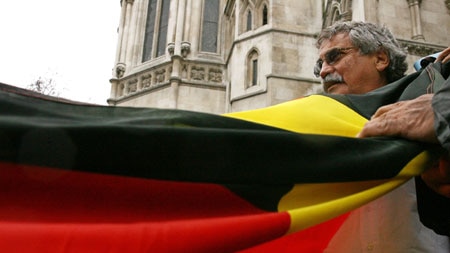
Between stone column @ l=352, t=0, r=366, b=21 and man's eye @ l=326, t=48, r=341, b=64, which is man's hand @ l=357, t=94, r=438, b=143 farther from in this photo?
stone column @ l=352, t=0, r=366, b=21

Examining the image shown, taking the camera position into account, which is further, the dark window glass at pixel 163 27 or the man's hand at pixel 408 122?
the dark window glass at pixel 163 27

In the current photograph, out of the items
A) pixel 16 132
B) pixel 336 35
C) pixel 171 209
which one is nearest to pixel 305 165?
pixel 171 209

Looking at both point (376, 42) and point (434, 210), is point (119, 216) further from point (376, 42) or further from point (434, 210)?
point (376, 42)

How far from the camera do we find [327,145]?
1.32 meters

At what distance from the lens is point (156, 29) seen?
16.7 metres

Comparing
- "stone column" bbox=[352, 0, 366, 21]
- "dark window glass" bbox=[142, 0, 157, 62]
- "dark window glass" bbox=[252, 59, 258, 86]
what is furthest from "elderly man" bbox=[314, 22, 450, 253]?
"dark window glass" bbox=[142, 0, 157, 62]

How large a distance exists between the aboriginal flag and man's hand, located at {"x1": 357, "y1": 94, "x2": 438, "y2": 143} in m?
0.03

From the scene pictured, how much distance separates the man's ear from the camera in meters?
2.13

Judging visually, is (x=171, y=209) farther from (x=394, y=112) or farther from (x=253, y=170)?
(x=394, y=112)

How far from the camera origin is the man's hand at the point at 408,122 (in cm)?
136

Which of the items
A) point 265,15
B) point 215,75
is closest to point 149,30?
point 215,75

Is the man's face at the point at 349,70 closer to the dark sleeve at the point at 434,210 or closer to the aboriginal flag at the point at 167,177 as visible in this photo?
the dark sleeve at the point at 434,210

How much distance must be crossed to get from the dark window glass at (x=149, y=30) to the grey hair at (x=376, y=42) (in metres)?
14.5

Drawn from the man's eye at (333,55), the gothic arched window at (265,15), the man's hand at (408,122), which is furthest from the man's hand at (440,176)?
the gothic arched window at (265,15)
